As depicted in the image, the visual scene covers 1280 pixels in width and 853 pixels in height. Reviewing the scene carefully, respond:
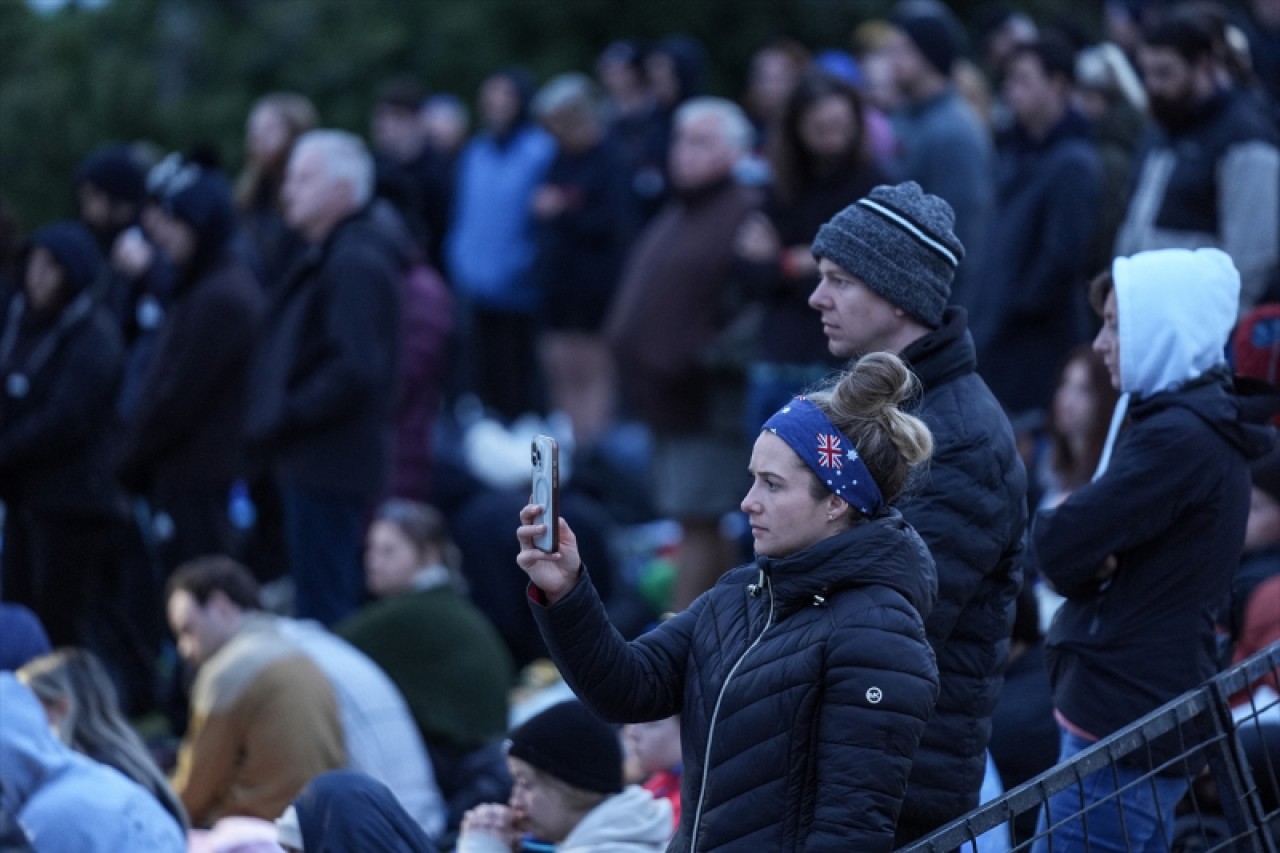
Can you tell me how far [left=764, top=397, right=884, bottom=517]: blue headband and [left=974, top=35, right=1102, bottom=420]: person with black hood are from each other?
482 centimetres

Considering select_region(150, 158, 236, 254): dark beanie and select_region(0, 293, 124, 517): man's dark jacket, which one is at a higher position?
select_region(150, 158, 236, 254): dark beanie

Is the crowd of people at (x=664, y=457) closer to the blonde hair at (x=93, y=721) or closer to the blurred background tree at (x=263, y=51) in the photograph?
the blonde hair at (x=93, y=721)

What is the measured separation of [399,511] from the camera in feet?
26.9

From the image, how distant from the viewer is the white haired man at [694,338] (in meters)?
8.88

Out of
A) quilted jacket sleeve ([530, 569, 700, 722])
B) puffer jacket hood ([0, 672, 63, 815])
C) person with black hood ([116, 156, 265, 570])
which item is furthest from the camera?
person with black hood ([116, 156, 265, 570])

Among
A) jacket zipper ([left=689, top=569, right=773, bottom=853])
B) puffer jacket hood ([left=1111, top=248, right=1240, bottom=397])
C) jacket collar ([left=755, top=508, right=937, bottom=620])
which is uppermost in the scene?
jacket collar ([left=755, top=508, right=937, bottom=620])

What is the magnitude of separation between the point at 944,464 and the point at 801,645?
2.59 feet

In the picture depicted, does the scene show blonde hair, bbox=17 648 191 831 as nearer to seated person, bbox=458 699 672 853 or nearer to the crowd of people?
the crowd of people

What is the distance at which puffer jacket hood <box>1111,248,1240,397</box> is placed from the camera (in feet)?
15.0

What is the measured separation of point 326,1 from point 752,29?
3291 mm

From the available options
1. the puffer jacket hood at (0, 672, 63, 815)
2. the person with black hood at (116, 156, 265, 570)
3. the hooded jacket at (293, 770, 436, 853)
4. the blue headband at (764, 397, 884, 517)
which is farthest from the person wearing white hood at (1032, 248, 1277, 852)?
the person with black hood at (116, 156, 265, 570)

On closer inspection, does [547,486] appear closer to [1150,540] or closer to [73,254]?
[1150,540]

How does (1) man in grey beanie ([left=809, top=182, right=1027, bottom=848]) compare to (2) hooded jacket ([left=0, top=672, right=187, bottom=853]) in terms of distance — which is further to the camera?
(2) hooded jacket ([left=0, top=672, right=187, bottom=853])

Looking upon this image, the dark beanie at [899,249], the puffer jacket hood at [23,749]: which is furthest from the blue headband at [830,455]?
the puffer jacket hood at [23,749]
